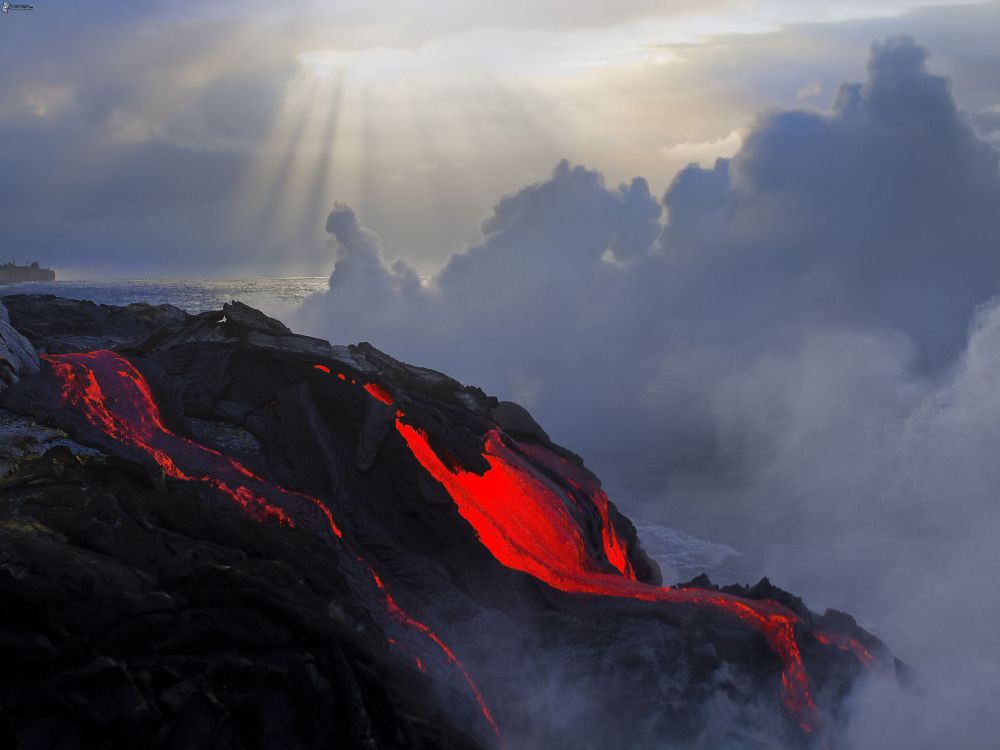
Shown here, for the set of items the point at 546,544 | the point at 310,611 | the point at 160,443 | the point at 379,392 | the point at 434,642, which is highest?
the point at 379,392

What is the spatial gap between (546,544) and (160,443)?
29.4ft

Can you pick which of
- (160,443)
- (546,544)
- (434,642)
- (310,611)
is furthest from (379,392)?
(310,611)

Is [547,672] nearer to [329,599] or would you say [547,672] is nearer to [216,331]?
[329,599]

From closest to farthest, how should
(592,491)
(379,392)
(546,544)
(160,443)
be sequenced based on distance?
(160,443), (546,544), (379,392), (592,491)

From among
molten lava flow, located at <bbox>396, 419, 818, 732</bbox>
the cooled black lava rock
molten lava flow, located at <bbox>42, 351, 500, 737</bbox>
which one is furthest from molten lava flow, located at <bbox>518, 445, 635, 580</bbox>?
molten lava flow, located at <bbox>42, 351, 500, 737</bbox>

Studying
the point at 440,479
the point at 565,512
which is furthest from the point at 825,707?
the point at 440,479

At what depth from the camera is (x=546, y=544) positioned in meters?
19.1

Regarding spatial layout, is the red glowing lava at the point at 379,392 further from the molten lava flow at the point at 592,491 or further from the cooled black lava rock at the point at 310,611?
the molten lava flow at the point at 592,491

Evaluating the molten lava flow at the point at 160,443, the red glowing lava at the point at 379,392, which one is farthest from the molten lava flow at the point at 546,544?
the molten lava flow at the point at 160,443

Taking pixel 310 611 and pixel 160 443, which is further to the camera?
pixel 160 443

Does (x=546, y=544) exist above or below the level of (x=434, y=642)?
below

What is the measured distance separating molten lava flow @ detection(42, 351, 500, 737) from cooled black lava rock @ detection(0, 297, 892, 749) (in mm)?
297

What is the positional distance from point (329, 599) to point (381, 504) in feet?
16.0

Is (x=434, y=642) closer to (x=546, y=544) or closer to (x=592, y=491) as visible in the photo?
(x=546, y=544)
